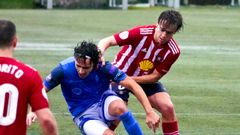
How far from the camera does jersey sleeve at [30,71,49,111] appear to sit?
19.0 ft

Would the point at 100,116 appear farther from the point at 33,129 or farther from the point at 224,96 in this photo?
the point at 224,96

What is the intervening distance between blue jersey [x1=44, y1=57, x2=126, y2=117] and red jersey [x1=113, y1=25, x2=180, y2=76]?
1.10 metres

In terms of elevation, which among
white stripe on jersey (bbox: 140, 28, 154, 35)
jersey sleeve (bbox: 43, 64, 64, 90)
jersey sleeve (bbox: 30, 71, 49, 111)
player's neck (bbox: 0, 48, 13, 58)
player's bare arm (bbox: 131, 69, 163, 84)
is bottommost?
player's bare arm (bbox: 131, 69, 163, 84)

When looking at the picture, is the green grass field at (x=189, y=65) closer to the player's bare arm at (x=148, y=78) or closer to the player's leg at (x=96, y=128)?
the player's bare arm at (x=148, y=78)

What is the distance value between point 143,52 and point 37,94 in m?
3.67

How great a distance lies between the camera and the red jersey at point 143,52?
30.5ft

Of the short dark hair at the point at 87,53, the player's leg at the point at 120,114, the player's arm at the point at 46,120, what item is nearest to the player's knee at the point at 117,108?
the player's leg at the point at 120,114

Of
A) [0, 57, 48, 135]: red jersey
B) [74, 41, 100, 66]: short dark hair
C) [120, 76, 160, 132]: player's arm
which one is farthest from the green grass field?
[0, 57, 48, 135]: red jersey

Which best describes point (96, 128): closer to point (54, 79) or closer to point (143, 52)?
point (54, 79)

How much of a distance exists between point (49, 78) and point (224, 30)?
83.3 ft

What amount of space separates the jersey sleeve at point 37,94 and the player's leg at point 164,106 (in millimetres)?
3699

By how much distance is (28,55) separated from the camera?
20578 mm

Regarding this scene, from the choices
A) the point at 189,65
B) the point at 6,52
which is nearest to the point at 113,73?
the point at 6,52

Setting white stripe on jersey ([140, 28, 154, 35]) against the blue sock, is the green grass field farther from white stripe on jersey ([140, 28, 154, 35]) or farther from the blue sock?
the blue sock
